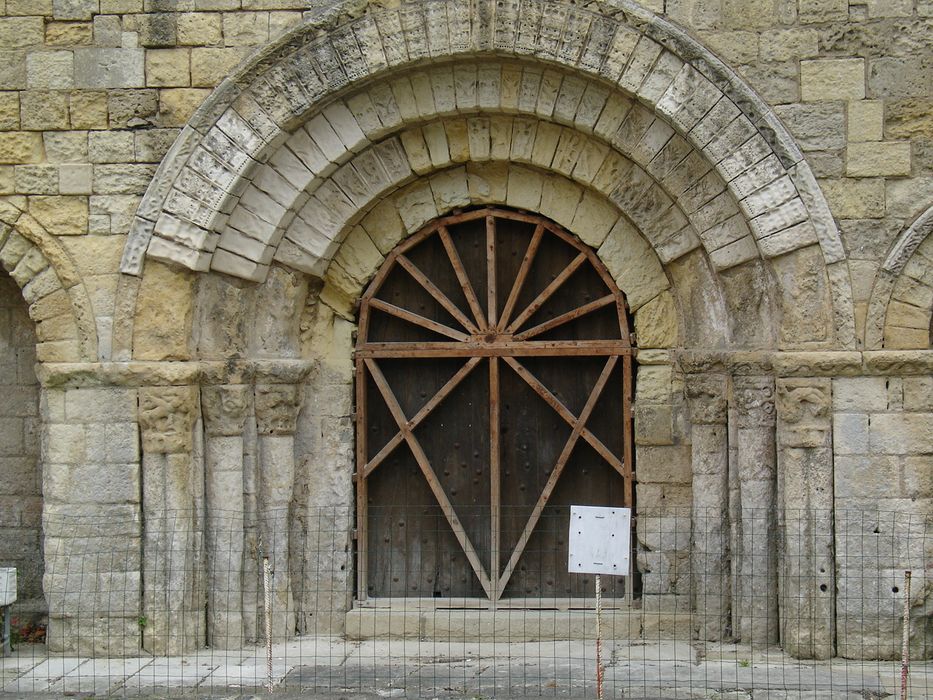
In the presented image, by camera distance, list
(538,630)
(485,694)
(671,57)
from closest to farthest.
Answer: (485,694) → (671,57) → (538,630)

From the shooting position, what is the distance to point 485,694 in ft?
23.0

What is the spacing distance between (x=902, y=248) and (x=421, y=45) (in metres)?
3.33

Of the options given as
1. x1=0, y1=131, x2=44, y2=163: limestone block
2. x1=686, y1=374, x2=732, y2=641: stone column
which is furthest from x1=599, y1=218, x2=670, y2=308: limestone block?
x1=0, y1=131, x2=44, y2=163: limestone block

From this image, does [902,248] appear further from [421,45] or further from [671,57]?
[421,45]

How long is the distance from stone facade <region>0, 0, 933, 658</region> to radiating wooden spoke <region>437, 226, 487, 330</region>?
0.87ft

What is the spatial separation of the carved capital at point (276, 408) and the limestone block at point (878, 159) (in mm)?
4031

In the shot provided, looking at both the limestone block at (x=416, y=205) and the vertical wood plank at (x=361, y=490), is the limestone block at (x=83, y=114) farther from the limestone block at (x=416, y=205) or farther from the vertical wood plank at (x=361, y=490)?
the vertical wood plank at (x=361, y=490)

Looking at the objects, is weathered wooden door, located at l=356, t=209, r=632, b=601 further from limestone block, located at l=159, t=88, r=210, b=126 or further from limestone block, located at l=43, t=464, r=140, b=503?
limestone block, located at l=159, t=88, r=210, b=126

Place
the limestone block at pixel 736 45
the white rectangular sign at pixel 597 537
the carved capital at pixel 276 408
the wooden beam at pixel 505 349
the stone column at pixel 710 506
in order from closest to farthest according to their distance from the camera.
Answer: the white rectangular sign at pixel 597 537, the limestone block at pixel 736 45, the stone column at pixel 710 506, the carved capital at pixel 276 408, the wooden beam at pixel 505 349

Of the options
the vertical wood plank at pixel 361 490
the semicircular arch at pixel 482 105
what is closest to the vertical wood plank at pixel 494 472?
the vertical wood plank at pixel 361 490

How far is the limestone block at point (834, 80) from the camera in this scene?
7.38 metres

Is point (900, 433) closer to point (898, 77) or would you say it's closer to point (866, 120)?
point (866, 120)

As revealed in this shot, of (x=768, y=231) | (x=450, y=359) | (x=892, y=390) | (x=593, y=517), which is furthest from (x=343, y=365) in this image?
(x=892, y=390)

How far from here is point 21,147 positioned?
7.83m
